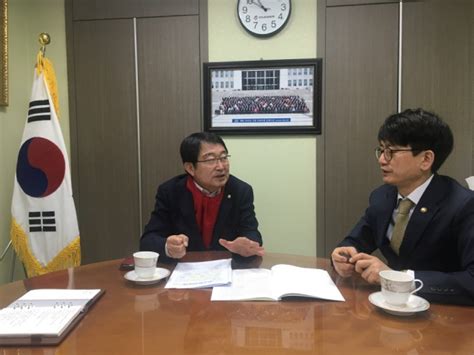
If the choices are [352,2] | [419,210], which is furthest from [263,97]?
[419,210]

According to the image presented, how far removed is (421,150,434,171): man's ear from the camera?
146 centimetres

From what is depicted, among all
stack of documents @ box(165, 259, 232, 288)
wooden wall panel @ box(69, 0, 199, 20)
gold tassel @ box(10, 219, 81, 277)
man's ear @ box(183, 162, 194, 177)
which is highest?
wooden wall panel @ box(69, 0, 199, 20)

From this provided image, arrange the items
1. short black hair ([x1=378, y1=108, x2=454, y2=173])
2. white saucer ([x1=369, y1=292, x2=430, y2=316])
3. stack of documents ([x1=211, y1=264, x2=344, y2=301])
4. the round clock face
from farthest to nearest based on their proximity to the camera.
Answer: the round clock face, short black hair ([x1=378, y1=108, x2=454, y2=173]), stack of documents ([x1=211, y1=264, x2=344, y2=301]), white saucer ([x1=369, y1=292, x2=430, y2=316])

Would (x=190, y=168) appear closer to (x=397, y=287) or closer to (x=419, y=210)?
(x=419, y=210)

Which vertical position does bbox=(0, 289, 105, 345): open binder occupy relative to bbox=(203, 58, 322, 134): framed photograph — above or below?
below

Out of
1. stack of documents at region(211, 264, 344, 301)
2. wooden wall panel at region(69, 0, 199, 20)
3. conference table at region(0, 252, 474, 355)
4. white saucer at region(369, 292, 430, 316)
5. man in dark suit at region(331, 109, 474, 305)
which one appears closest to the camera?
conference table at region(0, 252, 474, 355)

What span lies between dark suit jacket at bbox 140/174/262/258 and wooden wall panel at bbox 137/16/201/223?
78 centimetres

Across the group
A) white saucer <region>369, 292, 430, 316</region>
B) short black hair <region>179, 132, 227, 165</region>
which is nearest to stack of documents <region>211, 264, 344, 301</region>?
white saucer <region>369, 292, 430, 316</region>

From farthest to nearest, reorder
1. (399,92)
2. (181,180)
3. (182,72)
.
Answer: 1. (182,72)
2. (399,92)
3. (181,180)

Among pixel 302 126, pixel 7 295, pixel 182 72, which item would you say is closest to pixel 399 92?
pixel 302 126

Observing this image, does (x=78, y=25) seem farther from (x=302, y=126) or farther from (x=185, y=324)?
(x=185, y=324)

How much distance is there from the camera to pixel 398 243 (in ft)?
4.90

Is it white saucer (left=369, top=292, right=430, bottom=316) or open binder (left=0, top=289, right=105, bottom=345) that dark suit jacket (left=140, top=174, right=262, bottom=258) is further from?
white saucer (left=369, top=292, right=430, bottom=316)

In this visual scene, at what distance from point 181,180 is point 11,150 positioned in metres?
1.45
